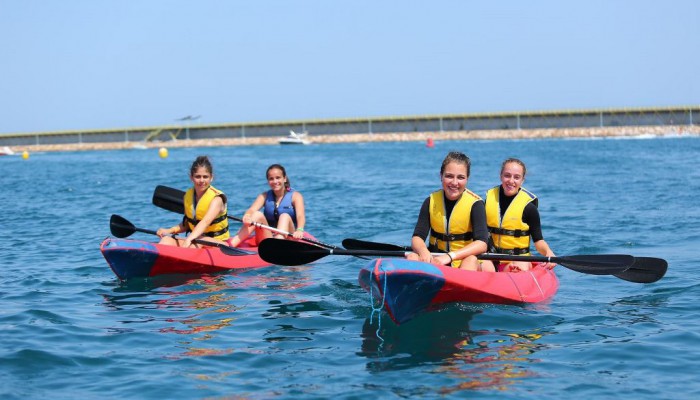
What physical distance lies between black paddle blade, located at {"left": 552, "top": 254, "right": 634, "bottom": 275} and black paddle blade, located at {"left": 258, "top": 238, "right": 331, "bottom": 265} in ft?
8.51

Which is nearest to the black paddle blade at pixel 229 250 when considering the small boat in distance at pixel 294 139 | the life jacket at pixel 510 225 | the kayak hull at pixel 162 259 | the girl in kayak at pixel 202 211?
the kayak hull at pixel 162 259

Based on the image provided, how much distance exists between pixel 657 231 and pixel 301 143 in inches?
2295

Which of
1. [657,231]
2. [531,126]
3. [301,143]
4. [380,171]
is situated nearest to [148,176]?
[380,171]

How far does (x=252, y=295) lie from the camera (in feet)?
30.9

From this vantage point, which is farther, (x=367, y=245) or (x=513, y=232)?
(x=367, y=245)

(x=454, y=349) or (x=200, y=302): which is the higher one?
(x=200, y=302)

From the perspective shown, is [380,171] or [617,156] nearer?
[380,171]

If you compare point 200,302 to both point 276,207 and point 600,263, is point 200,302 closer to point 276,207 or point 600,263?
point 276,207

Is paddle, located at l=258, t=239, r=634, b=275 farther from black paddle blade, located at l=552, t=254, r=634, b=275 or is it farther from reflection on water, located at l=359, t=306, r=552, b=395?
reflection on water, located at l=359, t=306, r=552, b=395

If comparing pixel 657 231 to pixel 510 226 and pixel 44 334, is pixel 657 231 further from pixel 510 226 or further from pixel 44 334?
pixel 44 334

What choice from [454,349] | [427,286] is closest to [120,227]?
[427,286]

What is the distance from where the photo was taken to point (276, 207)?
11375 mm

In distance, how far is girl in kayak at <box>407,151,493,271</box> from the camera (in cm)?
798

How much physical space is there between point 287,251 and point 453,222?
189 cm
